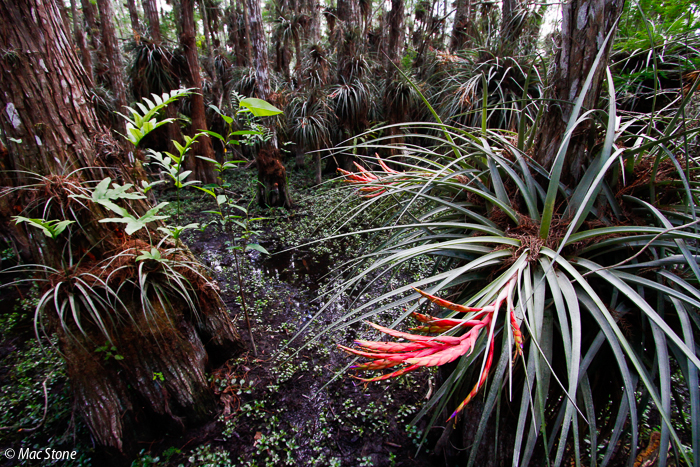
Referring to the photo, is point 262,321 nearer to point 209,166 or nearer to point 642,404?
point 642,404

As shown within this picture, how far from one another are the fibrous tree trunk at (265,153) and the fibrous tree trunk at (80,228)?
2299mm

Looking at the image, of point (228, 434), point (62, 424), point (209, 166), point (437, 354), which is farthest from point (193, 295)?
point (209, 166)

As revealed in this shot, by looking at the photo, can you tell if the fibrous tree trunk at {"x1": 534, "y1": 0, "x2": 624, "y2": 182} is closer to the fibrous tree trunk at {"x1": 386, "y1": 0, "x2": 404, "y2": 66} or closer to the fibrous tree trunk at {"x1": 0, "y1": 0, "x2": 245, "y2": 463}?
the fibrous tree trunk at {"x1": 0, "y1": 0, "x2": 245, "y2": 463}

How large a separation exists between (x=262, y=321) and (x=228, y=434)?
869 millimetres

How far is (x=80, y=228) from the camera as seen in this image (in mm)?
1412

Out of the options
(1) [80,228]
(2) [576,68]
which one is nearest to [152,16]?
(1) [80,228]

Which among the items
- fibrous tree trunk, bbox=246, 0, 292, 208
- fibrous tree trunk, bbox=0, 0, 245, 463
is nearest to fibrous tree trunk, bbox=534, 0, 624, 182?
fibrous tree trunk, bbox=0, 0, 245, 463

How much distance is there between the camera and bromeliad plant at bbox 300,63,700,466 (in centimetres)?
71

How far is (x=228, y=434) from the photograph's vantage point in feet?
5.16

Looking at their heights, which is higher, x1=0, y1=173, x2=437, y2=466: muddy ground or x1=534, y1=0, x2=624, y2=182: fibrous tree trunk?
x1=534, y1=0, x2=624, y2=182: fibrous tree trunk

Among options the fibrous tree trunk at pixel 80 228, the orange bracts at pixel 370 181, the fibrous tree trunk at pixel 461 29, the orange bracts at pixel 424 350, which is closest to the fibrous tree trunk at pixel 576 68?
the orange bracts at pixel 370 181

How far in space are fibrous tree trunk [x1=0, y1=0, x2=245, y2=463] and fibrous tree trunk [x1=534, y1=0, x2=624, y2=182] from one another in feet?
5.96

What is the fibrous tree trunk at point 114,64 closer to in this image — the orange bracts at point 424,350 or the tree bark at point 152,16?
the tree bark at point 152,16

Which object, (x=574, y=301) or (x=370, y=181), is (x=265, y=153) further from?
(x=574, y=301)
